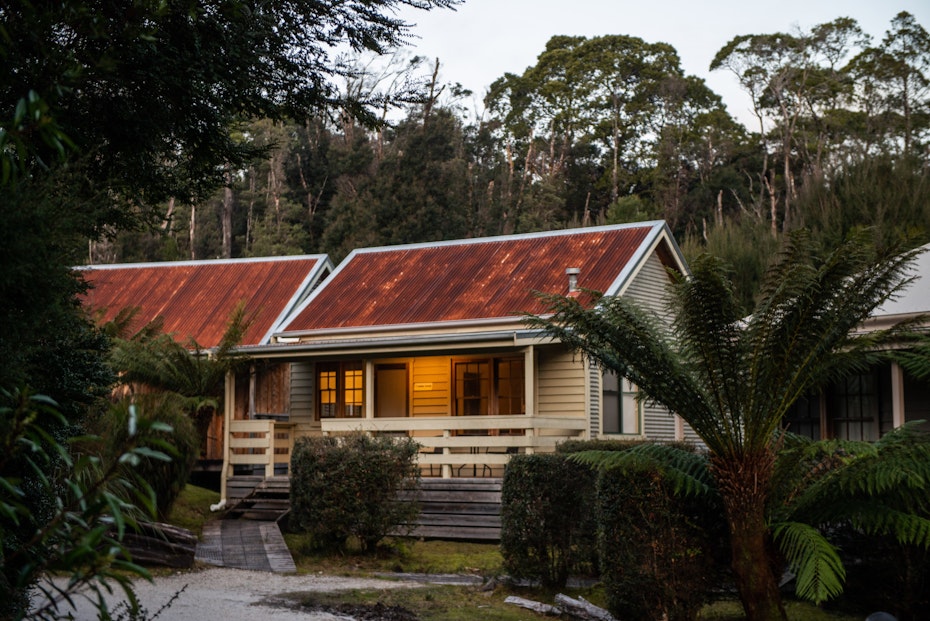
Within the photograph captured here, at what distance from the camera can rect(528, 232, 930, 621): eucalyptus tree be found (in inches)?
318

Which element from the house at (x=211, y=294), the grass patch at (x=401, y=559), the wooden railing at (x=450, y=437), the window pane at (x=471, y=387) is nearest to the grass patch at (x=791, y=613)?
the grass patch at (x=401, y=559)

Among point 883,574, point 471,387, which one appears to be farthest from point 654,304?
point 883,574

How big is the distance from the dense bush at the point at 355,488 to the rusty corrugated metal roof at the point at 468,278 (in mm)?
6912

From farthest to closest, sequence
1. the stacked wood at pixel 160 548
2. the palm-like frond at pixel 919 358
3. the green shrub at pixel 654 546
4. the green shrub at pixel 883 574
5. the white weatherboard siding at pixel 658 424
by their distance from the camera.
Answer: the white weatherboard siding at pixel 658 424, the stacked wood at pixel 160 548, the palm-like frond at pixel 919 358, the green shrub at pixel 654 546, the green shrub at pixel 883 574

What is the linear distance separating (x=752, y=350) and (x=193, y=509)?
11796mm

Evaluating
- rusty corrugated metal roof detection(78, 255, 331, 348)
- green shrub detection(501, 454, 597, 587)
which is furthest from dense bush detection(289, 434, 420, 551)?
rusty corrugated metal roof detection(78, 255, 331, 348)

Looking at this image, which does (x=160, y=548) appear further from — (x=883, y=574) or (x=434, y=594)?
(x=883, y=574)

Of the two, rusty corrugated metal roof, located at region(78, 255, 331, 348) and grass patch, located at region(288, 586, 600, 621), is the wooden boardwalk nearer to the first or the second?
grass patch, located at region(288, 586, 600, 621)

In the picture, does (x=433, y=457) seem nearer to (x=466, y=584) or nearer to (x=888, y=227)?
(x=466, y=584)

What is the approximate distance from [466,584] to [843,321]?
503cm

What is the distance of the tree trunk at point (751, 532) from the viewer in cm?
802

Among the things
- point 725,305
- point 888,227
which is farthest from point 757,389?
point 888,227

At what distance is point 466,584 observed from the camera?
11.2m

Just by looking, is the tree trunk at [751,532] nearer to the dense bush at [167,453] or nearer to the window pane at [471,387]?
the dense bush at [167,453]
